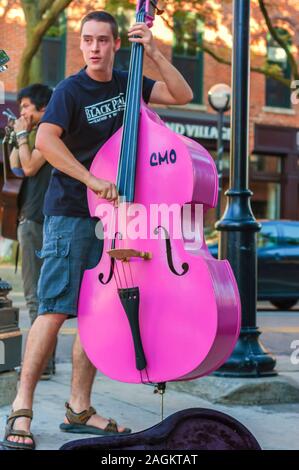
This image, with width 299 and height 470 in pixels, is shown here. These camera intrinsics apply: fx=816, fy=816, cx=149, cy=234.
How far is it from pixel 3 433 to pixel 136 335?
0.94 metres

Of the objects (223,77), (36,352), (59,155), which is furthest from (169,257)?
Answer: (223,77)

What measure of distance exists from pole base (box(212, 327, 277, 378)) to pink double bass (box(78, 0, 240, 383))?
166 cm

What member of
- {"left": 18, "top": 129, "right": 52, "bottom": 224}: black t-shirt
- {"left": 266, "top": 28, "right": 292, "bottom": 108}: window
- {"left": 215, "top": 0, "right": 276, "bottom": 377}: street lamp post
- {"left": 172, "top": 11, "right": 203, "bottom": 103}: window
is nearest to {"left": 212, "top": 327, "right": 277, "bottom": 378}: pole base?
{"left": 215, "top": 0, "right": 276, "bottom": 377}: street lamp post

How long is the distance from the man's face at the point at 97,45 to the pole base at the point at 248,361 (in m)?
1.98

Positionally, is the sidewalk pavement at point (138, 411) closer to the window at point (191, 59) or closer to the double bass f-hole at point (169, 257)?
the double bass f-hole at point (169, 257)

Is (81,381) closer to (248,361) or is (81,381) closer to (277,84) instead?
(248,361)

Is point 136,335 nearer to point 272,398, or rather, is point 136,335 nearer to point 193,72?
point 272,398

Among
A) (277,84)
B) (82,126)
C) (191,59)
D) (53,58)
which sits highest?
(191,59)

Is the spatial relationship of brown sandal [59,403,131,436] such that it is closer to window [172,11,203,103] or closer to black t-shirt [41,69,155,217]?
black t-shirt [41,69,155,217]

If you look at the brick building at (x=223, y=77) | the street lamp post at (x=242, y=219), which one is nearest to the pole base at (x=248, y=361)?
the street lamp post at (x=242, y=219)

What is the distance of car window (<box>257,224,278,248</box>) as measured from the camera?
13.5m

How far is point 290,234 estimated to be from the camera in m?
13.6

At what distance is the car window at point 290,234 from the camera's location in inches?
536

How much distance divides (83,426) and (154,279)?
0.98 m
